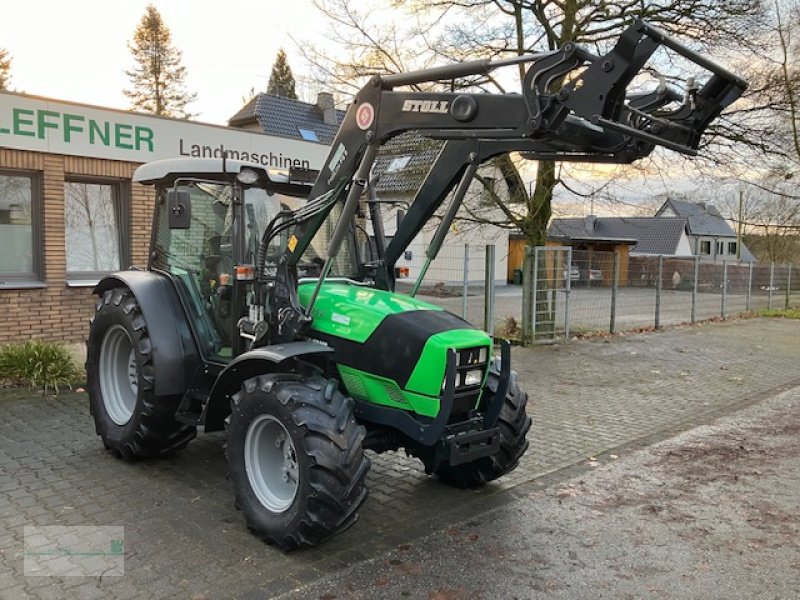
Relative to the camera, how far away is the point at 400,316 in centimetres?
429

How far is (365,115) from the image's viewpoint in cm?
416

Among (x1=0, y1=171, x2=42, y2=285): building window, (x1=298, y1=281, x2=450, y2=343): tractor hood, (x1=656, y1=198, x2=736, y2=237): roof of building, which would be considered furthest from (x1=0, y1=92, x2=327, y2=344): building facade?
(x1=656, y1=198, x2=736, y2=237): roof of building

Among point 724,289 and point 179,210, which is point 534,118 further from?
point 724,289

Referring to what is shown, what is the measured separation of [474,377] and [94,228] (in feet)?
24.9

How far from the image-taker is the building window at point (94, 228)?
387 inches

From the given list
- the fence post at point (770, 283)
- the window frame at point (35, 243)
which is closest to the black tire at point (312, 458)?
the window frame at point (35, 243)

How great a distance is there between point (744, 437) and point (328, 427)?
500cm

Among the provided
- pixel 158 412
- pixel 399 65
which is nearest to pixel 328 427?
pixel 158 412

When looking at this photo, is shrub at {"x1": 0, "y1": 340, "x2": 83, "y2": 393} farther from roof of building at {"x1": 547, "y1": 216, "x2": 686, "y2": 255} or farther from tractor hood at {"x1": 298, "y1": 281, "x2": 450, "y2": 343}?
roof of building at {"x1": 547, "y1": 216, "x2": 686, "y2": 255}

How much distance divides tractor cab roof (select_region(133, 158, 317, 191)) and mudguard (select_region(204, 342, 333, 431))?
4.27 feet

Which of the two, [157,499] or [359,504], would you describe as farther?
[157,499]

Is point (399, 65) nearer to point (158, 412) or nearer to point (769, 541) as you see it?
point (158, 412)

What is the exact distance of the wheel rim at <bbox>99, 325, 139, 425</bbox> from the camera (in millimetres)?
5723

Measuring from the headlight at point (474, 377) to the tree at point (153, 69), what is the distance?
49755 mm
